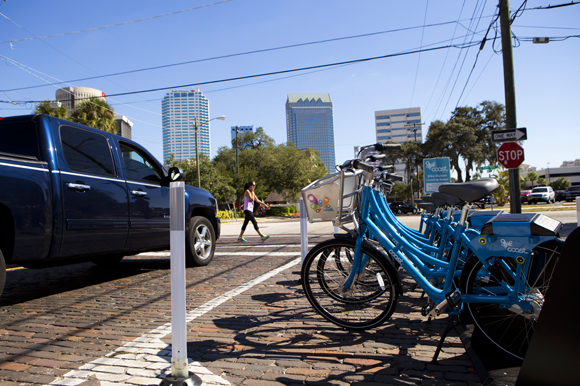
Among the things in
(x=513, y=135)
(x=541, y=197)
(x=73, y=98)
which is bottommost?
(x=541, y=197)

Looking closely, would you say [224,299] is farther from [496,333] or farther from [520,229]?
[520,229]

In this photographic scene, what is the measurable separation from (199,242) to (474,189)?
4.61 metres

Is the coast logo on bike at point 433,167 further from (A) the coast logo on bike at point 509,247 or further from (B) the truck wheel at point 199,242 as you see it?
(A) the coast logo on bike at point 509,247

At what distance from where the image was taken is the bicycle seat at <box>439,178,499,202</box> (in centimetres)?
276

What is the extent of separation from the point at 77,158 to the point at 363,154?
3.30 metres

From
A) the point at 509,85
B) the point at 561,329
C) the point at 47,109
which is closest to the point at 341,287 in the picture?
the point at 561,329

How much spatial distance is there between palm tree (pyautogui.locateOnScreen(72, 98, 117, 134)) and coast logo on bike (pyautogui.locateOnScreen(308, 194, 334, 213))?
22.8 metres

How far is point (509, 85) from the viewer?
10.7 metres

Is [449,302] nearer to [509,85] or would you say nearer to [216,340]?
[216,340]

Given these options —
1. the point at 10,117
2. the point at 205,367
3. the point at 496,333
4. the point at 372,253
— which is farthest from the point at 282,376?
the point at 10,117

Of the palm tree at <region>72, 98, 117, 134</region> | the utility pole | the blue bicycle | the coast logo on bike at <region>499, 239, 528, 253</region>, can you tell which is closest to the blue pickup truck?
the blue bicycle

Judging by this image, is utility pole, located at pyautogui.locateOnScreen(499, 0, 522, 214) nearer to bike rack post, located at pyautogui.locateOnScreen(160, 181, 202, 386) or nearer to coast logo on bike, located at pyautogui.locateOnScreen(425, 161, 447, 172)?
bike rack post, located at pyautogui.locateOnScreen(160, 181, 202, 386)

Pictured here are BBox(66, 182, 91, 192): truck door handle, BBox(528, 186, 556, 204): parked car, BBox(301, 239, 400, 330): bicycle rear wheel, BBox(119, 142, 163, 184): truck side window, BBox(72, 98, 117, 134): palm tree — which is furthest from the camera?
BBox(528, 186, 556, 204): parked car

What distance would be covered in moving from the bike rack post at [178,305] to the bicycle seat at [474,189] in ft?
6.95
